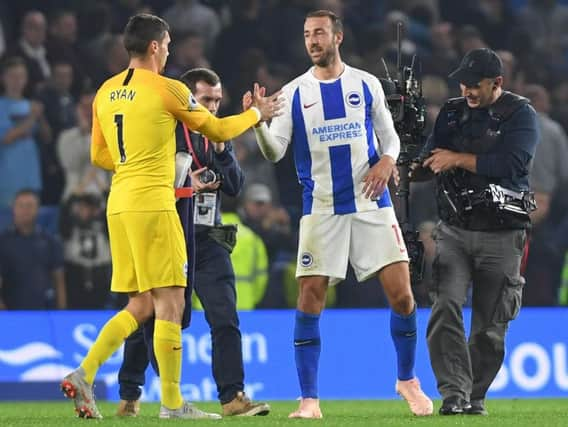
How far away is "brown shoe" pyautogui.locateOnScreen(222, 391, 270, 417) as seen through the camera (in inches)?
361

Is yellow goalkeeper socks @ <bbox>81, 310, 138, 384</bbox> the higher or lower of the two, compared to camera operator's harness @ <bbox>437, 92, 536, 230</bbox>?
lower

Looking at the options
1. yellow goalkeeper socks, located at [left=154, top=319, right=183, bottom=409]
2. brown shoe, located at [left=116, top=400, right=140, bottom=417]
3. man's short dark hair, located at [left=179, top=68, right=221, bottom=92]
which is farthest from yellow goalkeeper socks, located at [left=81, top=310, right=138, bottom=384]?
man's short dark hair, located at [left=179, top=68, right=221, bottom=92]

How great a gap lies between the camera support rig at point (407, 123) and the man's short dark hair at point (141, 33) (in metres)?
1.71

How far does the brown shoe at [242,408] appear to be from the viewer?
9.16 metres

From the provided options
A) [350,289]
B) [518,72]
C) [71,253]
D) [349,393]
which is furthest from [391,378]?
[518,72]

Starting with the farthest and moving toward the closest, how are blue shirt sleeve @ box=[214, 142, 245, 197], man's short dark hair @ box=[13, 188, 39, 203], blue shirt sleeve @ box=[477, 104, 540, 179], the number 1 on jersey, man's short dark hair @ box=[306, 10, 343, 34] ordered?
1. man's short dark hair @ box=[13, 188, 39, 203]
2. blue shirt sleeve @ box=[214, 142, 245, 197]
3. blue shirt sleeve @ box=[477, 104, 540, 179]
4. man's short dark hair @ box=[306, 10, 343, 34]
5. the number 1 on jersey

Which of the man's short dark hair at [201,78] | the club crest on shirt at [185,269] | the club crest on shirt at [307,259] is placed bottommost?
the club crest on shirt at [307,259]

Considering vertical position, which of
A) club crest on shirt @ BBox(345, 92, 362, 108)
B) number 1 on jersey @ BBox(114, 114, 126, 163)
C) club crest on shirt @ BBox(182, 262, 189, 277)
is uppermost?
club crest on shirt @ BBox(345, 92, 362, 108)

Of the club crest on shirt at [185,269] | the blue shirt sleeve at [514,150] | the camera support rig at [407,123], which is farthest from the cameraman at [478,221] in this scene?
the club crest on shirt at [185,269]

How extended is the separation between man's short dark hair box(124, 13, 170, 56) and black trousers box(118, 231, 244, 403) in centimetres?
155

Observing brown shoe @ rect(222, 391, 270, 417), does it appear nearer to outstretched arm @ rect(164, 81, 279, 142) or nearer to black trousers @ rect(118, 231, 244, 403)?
black trousers @ rect(118, 231, 244, 403)

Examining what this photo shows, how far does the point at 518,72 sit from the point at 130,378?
8.95 meters

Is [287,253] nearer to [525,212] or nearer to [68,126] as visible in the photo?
[68,126]

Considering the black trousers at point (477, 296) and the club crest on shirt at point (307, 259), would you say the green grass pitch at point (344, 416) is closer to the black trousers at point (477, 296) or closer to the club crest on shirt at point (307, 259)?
the black trousers at point (477, 296)
